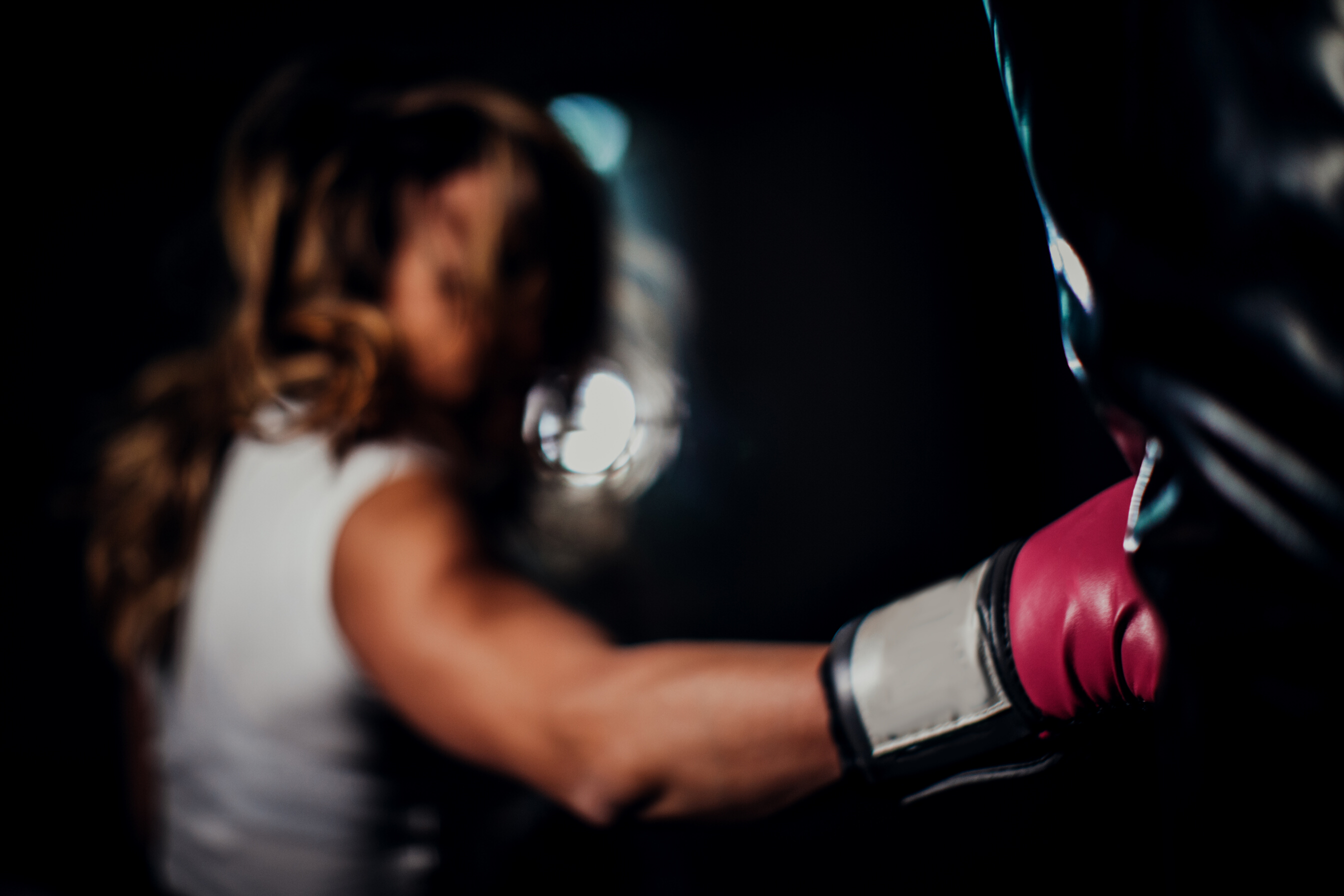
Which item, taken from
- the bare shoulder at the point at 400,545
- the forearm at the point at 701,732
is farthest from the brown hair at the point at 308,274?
the forearm at the point at 701,732

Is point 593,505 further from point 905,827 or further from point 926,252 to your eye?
point 926,252

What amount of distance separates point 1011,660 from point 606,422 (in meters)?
2.22

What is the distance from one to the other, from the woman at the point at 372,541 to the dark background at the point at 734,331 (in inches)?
35.4

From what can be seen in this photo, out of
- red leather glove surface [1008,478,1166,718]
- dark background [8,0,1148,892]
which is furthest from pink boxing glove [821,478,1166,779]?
dark background [8,0,1148,892]

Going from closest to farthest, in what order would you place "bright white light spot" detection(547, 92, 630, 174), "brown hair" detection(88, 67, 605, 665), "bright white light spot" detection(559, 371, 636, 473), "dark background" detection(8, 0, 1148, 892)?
1. "brown hair" detection(88, 67, 605, 665)
2. "dark background" detection(8, 0, 1148, 892)
3. "bright white light spot" detection(559, 371, 636, 473)
4. "bright white light spot" detection(547, 92, 630, 174)

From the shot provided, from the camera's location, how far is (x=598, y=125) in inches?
116

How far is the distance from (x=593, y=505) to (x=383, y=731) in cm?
151

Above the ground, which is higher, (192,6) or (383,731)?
(192,6)

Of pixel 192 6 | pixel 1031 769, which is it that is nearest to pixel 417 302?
pixel 1031 769

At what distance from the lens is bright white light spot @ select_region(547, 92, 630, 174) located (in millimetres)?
2895

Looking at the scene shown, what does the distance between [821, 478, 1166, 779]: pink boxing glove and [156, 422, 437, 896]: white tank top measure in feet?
1.40

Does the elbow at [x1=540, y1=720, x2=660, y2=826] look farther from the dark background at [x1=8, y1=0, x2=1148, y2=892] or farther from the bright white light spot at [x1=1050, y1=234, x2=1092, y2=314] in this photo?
the dark background at [x1=8, y1=0, x2=1148, y2=892]

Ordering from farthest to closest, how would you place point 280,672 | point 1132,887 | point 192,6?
1. point 192,6
2. point 1132,887
3. point 280,672

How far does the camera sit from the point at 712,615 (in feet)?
9.80
